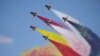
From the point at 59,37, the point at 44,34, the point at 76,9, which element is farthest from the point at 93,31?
the point at 44,34

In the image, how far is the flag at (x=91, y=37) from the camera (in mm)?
2502

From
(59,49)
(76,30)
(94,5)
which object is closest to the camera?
(59,49)

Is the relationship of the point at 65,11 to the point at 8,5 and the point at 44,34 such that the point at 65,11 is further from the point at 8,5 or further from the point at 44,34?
the point at 8,5

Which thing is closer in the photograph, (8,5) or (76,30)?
(8,5)

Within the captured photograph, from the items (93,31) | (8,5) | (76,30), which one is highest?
(93,31)

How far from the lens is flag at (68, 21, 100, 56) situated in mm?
2502

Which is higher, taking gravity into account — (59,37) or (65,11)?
(65,11)

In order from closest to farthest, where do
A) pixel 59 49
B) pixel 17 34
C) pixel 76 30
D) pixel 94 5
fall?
pixel 17 34
pixel 59 49
pixel 76 30
pixel 94 5

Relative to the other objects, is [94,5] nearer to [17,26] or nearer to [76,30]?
[76,30]

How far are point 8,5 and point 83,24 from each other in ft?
3.07

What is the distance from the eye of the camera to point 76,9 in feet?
8.29

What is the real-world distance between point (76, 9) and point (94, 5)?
0.29m

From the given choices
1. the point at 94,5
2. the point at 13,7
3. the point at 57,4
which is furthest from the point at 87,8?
the point at 13,7

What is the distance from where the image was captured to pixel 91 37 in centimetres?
256
